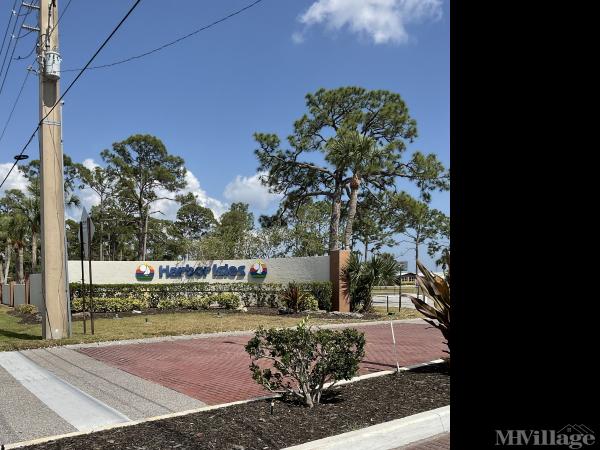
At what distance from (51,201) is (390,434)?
454 inches

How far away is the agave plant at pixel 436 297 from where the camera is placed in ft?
25.8

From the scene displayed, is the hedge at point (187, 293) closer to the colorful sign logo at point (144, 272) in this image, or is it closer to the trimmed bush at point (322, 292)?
the trimmed bush at point (322, 292)

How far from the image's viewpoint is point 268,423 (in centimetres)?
557

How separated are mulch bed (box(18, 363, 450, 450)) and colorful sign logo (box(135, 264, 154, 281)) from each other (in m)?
21.6

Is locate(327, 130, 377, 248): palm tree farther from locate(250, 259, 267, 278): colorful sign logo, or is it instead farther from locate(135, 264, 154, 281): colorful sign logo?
locate(135, 264, 154, 281): colorful sign logo

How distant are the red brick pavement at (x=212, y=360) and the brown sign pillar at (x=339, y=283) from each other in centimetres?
724

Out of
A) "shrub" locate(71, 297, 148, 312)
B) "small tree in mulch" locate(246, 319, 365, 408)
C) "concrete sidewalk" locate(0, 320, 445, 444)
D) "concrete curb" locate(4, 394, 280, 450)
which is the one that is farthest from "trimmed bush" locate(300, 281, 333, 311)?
"small tree in mulch" locate(246, 319, 365, 408)

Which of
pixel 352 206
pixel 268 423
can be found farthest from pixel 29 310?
pixel 268 423

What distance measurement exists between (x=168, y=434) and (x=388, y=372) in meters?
4.17

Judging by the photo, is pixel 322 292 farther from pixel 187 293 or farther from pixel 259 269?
pixel 187 293

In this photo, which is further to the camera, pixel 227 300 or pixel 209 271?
pixel 209 271
